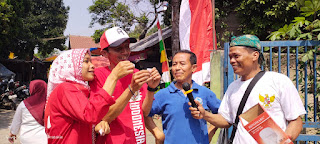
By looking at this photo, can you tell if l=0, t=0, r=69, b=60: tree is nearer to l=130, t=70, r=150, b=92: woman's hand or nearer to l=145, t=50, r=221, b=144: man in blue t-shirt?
l=145, t=50, r=221, b=144: man in blue t-shirt

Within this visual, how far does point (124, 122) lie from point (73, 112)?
0.48 meters

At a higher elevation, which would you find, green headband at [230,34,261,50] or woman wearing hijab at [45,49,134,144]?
green headband at [230,34,261,50]

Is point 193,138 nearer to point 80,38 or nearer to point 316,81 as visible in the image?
point 316,81

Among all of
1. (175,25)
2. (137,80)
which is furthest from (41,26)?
(137,80)

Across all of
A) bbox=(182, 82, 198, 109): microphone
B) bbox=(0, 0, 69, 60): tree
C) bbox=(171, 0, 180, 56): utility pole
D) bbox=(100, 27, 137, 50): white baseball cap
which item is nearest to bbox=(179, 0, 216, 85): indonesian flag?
bbox=(171, 0, 180, 56): utility pole

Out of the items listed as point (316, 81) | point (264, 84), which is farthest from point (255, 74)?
point (316, 81)

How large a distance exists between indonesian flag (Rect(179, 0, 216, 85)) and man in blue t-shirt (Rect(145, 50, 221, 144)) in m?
3.19

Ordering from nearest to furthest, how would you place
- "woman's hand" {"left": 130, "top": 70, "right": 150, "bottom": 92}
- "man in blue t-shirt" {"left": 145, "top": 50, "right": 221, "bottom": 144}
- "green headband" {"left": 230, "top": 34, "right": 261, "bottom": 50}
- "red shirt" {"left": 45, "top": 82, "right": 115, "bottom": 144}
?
"red shirt" {"left": 45, "top": 82, "right": 115, "bottom": 144} → "woman's hand" {"left": 130, "top": 70, "right": 150, "bottom": 92} → "green headband" {"left": 230, "top": 34, "right": 261, "bottom": 50} → "man in blue t-shirt" {"left": 145, "top": 50, "right": 221, "bottom": 144}

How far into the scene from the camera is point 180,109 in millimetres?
2826

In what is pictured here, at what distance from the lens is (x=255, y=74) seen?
7.94 ft

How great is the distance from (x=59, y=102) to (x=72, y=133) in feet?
0.83

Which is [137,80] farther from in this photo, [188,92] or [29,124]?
[29,124]

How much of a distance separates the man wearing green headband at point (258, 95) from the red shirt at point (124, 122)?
507 mm

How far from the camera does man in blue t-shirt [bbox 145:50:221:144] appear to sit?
2.76m
